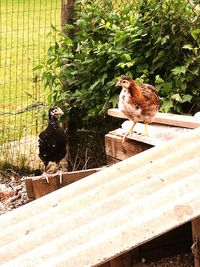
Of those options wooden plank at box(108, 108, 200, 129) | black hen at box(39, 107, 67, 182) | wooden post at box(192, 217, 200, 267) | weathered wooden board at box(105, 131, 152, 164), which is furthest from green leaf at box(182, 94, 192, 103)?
wooden post at box(192, 217, 200, 267)

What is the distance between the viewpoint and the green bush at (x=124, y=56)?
540 centimetres

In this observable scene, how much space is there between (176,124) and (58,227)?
6.28 feet

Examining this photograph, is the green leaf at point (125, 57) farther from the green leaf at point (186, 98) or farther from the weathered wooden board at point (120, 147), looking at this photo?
the weathered wooden board at point (120, 147)

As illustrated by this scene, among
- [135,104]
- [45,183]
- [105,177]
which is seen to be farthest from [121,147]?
[105,177]

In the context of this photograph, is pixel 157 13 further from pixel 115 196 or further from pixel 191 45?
pixel 115 196

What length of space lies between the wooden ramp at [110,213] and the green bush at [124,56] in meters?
1.78

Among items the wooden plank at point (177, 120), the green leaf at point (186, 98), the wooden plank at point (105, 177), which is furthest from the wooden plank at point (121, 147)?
the wooden plank at point (105, 177)

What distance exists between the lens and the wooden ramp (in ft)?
8.41

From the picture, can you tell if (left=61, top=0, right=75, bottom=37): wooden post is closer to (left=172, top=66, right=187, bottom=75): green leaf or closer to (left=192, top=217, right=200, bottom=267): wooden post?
(left=172, top=66, right=187, bottom=75): green leaf

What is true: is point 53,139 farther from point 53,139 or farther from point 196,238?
point 196,238

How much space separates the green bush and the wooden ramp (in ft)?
5.84

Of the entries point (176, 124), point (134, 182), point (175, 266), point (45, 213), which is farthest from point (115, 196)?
point (176, 124)

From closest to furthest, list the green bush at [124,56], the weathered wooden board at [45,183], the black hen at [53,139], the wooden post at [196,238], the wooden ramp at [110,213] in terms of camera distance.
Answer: the wooden ramp at [110,213], the wooden post at [196,238], the weathered wooden board at [45,183], the black hen at [53,139], the green bush at [124,56]

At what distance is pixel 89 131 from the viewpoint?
6.18 meters
